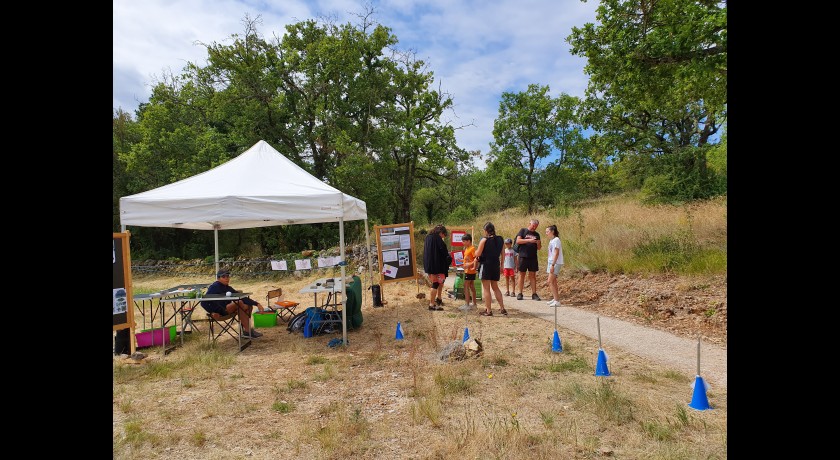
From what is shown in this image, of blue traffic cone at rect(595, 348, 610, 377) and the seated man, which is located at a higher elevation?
the seated man

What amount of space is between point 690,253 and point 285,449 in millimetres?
9629

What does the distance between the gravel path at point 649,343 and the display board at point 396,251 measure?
3.37 metres

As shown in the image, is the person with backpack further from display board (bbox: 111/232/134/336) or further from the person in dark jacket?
display board (bbox: 111/232/134/336)

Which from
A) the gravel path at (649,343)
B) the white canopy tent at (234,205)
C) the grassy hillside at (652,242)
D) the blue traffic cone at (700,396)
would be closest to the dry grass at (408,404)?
the blue traffic cone at (700,396)

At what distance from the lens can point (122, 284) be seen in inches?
213

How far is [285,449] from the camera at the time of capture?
3.45 m

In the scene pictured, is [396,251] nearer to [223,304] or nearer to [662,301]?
[223,304]

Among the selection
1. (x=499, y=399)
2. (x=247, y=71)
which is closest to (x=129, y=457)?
(x=499, y=399)

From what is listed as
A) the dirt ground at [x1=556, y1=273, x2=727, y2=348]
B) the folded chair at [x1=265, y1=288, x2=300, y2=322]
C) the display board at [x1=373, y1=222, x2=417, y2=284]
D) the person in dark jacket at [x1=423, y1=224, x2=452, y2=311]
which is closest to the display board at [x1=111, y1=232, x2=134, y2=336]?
the folded chair at [x1=265, y1=288, x2=300, y2=322]

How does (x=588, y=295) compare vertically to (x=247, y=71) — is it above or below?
below

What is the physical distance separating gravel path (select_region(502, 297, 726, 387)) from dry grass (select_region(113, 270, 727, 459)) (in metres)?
0.29

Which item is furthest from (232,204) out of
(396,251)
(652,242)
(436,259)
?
(652,242)

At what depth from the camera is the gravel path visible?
16.6 feet
